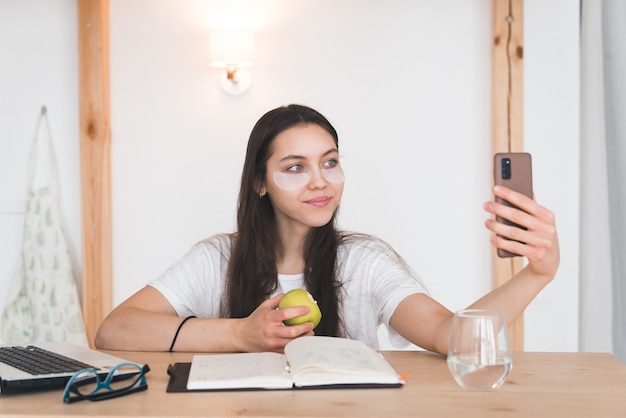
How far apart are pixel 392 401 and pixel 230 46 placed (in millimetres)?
2305

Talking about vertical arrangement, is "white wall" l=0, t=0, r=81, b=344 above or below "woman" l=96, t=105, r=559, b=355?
above

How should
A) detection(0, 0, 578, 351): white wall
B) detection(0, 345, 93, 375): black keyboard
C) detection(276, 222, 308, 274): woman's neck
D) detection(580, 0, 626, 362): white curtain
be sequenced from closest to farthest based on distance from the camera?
detection(0, 345, 93, 375): black keyboard
detection(276, 222, 308, 274): woman's neck
detection(580, 0, 626, 362): white curtain
detection(0, 0, 578, 351): white wall

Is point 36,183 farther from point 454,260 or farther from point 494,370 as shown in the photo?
point 494,370

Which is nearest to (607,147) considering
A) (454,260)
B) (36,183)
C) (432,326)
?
(454,260)

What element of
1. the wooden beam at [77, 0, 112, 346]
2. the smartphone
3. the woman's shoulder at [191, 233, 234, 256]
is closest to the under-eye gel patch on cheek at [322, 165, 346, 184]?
the woman's shoulder at [191, 233, 234, 256]

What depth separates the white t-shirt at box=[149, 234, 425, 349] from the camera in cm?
210

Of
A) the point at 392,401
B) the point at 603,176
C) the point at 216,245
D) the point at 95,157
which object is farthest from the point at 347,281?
the point at 95,157

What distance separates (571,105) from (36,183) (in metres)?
2.24

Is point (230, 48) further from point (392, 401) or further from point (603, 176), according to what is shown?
point (392, 401)

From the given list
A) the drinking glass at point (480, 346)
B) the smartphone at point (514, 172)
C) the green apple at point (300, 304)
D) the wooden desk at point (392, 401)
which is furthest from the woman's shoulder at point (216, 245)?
the drinking glass at point (480, 346)

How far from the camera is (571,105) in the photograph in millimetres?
3352

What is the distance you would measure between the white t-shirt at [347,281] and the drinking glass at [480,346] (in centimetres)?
81

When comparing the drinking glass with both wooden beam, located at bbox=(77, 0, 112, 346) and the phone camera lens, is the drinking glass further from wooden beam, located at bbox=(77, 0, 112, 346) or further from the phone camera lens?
wooden beam, located at bbox=(77, 0, 112, 346)

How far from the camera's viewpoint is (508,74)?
10.8 feet
